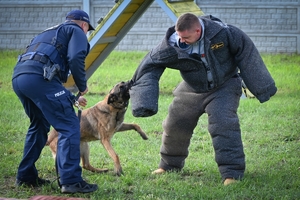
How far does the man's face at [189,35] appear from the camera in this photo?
611 centimetres

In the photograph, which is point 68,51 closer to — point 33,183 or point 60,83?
point 60,83

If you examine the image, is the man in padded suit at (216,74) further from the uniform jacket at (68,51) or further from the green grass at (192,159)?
the uniform jacket at (68,51)

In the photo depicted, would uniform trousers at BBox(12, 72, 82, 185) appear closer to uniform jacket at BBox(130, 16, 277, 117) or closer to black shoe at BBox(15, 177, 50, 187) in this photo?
black shoe at BBox(15, 177, 50, 187)

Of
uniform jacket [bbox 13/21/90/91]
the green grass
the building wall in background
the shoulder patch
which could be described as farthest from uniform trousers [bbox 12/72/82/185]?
the building wall in background

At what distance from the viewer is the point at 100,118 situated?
752cm

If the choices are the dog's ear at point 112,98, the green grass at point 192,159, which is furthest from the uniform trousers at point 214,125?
the dog's ear at point 112,98

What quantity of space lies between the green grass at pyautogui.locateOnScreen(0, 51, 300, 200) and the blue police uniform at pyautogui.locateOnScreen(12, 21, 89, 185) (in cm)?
41

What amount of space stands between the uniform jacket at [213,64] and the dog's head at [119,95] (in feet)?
2.78

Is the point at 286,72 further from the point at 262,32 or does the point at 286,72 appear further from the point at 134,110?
the point at 134,110

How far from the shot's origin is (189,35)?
20.1 ft

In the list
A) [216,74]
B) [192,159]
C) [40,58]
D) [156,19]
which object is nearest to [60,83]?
[40,58]

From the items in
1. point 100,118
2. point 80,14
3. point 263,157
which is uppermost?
point 80,14

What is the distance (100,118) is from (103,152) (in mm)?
926

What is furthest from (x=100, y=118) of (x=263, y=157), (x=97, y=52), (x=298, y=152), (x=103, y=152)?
(x=97, y=52)
